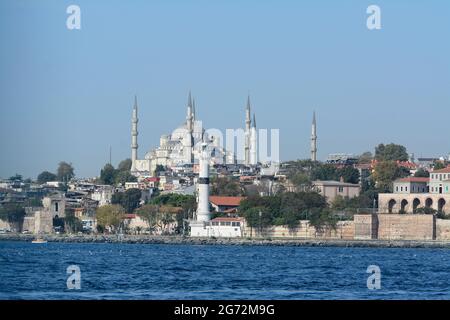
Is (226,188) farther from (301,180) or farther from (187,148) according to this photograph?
(187,148)

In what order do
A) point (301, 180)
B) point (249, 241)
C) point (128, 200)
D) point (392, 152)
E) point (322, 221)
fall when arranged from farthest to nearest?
point (392, 152), point (128, 200), point (301, 180), point (322, 221), point (249, 241)

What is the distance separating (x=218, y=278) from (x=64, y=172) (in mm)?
73810

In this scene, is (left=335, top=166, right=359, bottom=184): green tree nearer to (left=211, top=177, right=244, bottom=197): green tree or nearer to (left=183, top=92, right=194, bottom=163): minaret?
(left=211, top=177, right=244, bottom=197): green tree

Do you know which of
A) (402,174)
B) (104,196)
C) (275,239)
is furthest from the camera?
(104,196)

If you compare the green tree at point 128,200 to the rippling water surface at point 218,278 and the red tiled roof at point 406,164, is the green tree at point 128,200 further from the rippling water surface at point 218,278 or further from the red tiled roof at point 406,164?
the rippling water surface at point 218,278

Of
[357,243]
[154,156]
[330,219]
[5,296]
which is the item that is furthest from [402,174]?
[5,296]

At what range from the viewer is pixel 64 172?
346ft

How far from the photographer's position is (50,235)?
7625 cm

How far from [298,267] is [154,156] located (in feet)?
254

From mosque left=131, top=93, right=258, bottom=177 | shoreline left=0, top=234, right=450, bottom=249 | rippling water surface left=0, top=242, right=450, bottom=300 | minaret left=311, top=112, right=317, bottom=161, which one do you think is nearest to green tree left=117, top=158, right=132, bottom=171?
mosque left=131, top=93, right=258, bottom=177

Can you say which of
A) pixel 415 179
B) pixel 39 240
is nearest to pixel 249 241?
pixel 39 240

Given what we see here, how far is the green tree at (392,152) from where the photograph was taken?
9594cm

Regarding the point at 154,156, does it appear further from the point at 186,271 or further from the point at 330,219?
the point at 186,271

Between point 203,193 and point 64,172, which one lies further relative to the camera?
point 64,172
